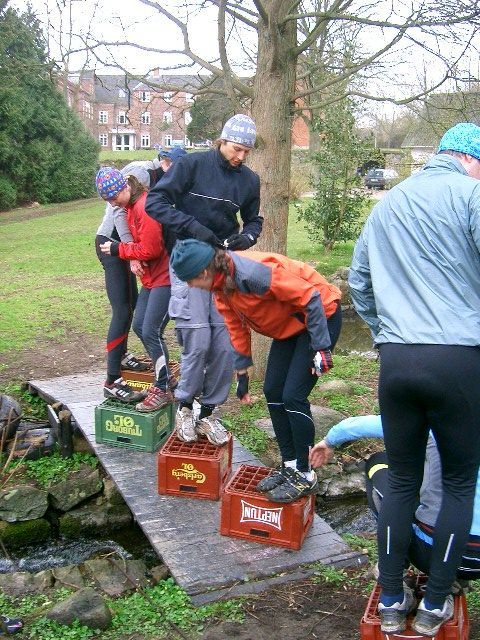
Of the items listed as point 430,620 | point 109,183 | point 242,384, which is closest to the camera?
point 430,620

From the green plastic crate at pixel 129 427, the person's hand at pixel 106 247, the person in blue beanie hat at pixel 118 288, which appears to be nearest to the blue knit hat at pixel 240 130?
the person in blue beanie hat at pixel 118 288

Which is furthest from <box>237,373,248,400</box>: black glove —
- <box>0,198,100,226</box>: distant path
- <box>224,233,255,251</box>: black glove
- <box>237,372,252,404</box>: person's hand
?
<box>0,198,100,226</box>: distant path

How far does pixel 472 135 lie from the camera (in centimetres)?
308

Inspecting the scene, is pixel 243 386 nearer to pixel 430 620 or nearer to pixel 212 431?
pixel 212 431

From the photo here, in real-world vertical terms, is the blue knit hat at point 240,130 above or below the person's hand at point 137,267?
above

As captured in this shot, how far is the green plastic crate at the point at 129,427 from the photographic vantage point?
5555mm

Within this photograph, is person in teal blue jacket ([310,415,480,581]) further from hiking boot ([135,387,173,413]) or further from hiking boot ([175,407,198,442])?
hiking boot ([135,387,173,413])

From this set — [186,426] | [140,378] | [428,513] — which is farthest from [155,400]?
[428,513]

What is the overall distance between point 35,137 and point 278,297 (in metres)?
26.4

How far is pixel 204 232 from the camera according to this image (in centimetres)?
498

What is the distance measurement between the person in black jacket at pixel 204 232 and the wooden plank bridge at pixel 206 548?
1.61 ft

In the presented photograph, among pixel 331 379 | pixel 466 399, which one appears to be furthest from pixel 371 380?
pixel 466 399

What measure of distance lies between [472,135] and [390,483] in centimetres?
153

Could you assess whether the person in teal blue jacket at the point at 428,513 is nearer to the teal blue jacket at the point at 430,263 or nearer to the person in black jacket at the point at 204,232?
the teal blue jacket at the point at 430,263
